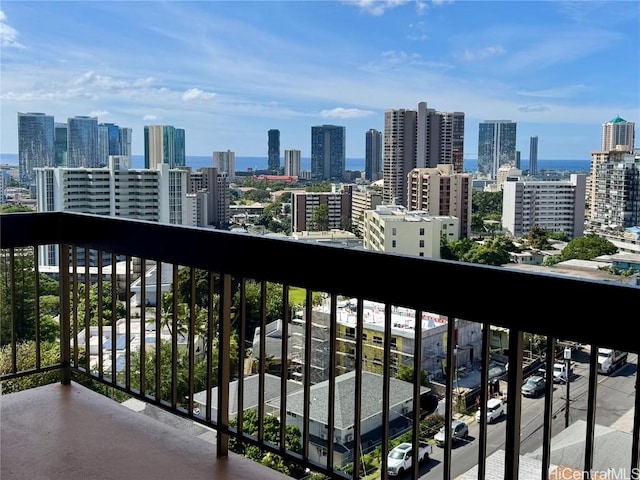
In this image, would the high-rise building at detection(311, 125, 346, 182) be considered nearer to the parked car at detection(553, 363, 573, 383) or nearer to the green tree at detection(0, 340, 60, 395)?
the green tree at detection(0, 340, 60, 395)

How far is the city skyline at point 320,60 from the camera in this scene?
13.9 metres

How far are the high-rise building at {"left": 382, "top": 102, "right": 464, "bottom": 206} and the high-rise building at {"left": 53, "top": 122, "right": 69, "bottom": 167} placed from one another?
→ 3.46 metres

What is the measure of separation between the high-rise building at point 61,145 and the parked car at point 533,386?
518 centimetres

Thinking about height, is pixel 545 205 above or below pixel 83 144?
below

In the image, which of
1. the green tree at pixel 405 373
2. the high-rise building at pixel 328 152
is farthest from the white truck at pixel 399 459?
the high-rise building at pixel 328 152

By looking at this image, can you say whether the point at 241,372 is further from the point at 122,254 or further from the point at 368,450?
the point at 122,254

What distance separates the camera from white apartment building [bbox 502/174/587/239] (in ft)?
20.3

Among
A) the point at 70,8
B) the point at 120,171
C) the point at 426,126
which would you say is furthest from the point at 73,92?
the point at 120,171

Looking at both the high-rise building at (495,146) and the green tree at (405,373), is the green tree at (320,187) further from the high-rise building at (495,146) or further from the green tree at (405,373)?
the green tree at (405,373)

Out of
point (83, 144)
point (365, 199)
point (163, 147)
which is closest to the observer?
point (83, 144)

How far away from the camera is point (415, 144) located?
28.3 feet

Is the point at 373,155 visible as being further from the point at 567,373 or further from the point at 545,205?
the point at 567,373

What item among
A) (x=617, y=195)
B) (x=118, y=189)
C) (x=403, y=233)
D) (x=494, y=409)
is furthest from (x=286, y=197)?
(x=494, y=409)

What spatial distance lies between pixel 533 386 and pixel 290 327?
0.74 meters
